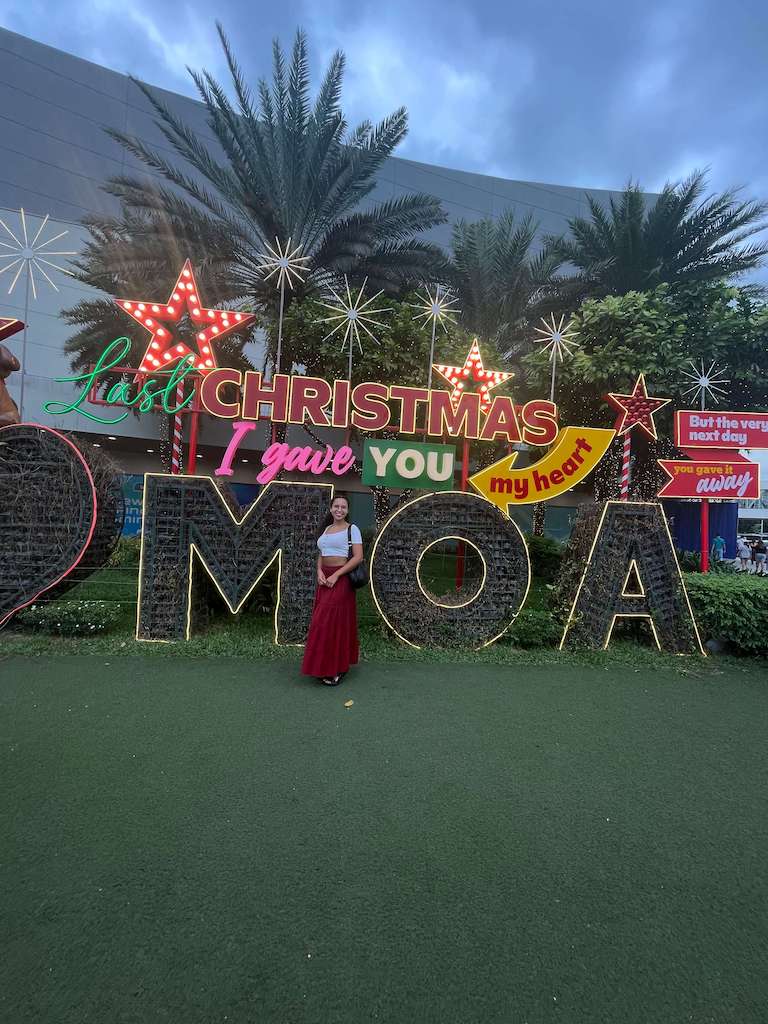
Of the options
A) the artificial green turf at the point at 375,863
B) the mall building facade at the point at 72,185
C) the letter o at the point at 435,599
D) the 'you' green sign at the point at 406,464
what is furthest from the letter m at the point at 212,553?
the mall building facade at the point at 72,185

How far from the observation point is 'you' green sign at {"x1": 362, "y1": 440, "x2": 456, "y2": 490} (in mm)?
7371

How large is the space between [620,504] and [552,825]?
4689 millimetres

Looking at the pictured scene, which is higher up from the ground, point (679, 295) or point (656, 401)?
point (679, 295)

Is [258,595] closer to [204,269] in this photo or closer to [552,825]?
[552,825]

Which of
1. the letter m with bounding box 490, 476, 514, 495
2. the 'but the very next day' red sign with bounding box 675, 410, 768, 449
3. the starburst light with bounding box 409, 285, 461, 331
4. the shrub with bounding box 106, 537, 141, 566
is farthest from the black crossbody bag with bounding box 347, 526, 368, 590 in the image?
the shrub with bounding box 106, 537, 141, 566

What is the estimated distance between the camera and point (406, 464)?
7426mm

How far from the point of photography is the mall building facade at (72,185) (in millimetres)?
17844

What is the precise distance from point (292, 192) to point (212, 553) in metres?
10.8

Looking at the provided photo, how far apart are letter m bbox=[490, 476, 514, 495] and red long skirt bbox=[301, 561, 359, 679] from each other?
2.98 m

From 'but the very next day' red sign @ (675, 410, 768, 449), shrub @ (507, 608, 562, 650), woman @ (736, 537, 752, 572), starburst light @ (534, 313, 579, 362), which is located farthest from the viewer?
woman @ (736, 537, 752, 572)

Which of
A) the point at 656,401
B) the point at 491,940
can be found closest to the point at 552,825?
the point at 491,940

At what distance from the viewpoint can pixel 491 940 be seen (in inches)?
82.4

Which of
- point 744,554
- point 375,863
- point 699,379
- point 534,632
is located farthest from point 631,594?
point 744,554

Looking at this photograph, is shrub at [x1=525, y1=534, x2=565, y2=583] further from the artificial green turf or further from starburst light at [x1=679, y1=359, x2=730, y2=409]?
the artificial green turf
